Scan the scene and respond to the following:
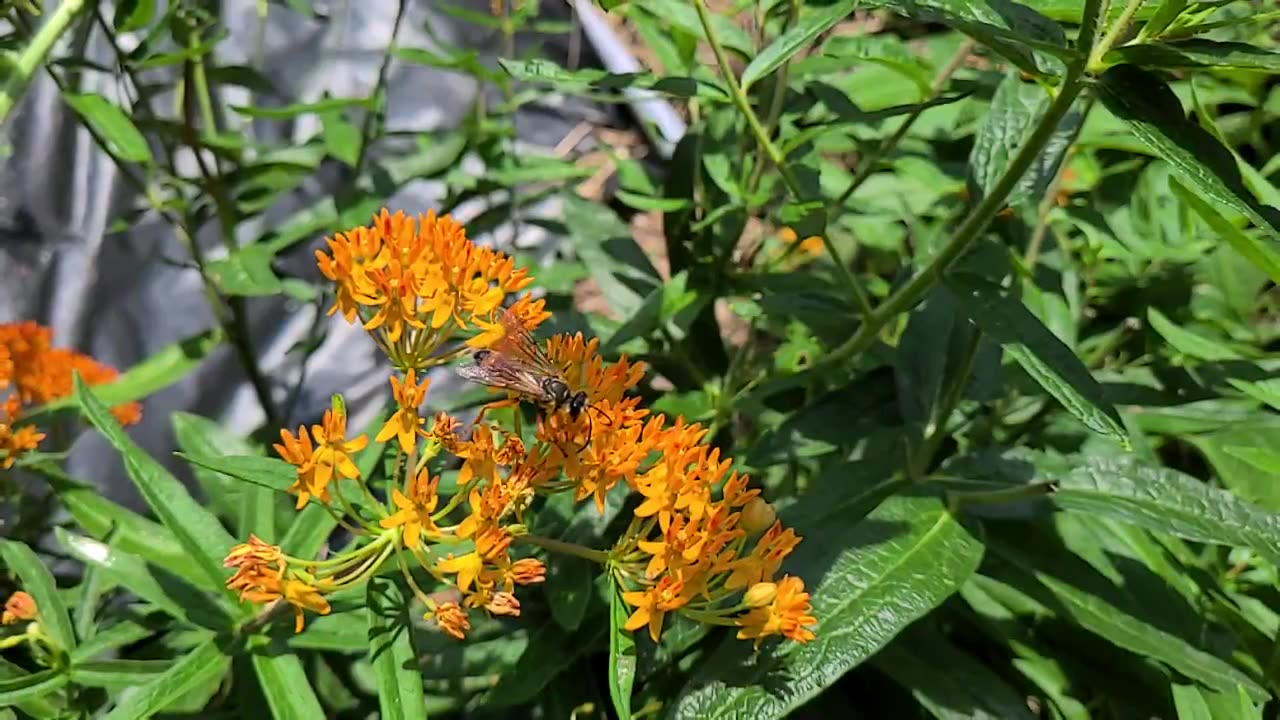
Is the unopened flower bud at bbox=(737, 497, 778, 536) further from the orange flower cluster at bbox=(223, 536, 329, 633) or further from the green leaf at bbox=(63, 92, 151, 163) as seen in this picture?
the green leaf at bbox=(63, 92, 151, 163)

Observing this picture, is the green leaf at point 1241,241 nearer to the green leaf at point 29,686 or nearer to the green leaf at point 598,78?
the green leaf at point 598,78

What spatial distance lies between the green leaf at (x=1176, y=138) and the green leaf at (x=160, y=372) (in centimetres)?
199

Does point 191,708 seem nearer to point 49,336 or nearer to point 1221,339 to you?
point 49,336

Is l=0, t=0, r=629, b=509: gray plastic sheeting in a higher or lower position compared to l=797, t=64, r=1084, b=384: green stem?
lower

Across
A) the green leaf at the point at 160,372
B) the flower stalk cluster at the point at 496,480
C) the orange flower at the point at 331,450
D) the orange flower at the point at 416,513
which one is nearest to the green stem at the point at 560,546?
the flower stalk cluster at the point at 496,480

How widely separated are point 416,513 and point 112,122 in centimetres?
120

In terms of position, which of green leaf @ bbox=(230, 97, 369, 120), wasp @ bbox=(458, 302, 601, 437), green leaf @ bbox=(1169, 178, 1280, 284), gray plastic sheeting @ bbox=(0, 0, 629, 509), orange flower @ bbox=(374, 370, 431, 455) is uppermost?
green leaf @ bbox=(1169, 178, 1280, 284)

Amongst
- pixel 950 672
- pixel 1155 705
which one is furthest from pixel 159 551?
pixel 1155 705

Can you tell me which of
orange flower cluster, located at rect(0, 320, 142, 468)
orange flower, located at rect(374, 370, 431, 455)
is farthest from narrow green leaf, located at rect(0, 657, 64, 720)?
orange flower, located at rect(374, 370, 431, 455)

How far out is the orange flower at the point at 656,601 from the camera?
3.88ft

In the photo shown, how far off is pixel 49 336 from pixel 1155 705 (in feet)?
7.58

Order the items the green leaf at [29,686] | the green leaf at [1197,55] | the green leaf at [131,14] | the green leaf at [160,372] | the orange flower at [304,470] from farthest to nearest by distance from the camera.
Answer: the green leaf at [160,372], the green leaf at [131,14], the green leaf at [29,686], the orange flower at [304,470], the green leaf at [1197,55]

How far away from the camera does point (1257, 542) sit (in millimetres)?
1451

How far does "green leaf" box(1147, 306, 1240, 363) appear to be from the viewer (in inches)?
77.7
